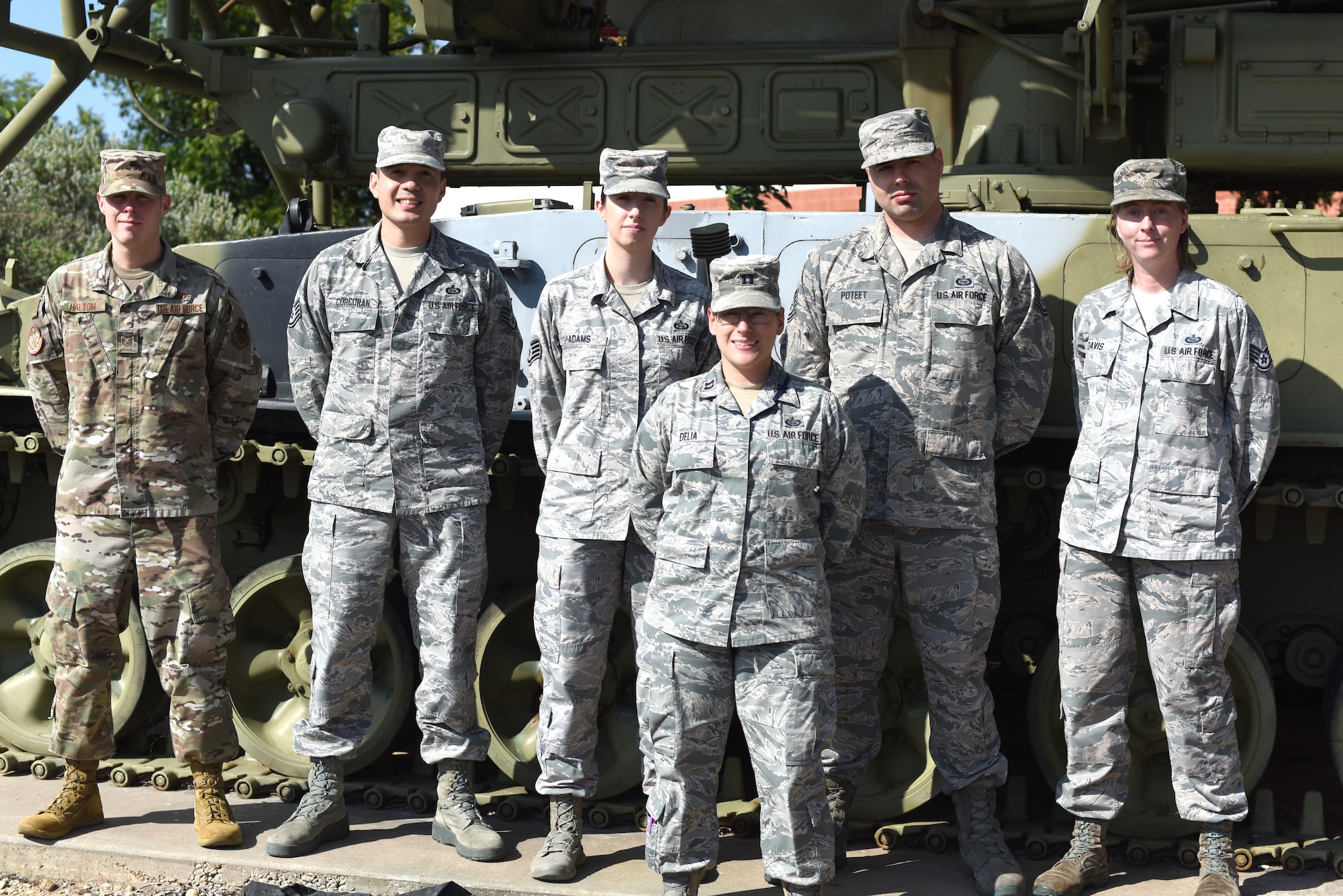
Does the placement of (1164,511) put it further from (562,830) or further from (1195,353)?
(562,830)

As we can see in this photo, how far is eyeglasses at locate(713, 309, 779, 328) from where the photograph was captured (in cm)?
437

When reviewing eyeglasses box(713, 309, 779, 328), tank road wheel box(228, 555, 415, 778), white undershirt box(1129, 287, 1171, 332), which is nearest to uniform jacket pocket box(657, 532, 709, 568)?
eyeglasses box(713, 309, 779, 328)

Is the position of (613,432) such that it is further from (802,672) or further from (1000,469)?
(1000,469)

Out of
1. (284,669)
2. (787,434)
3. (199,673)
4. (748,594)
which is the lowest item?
(284,669)

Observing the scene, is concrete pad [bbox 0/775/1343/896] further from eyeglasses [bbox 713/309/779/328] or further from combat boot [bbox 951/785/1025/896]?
eyeglasses [bbox 713/309/779/328]

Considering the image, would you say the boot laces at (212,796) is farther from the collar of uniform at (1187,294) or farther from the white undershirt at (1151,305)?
the collar of uniform at (1187,294)

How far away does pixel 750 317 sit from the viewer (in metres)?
4.37

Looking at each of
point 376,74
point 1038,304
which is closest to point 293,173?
point 376,74

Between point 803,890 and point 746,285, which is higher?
point 746,285

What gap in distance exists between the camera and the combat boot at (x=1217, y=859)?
4785 mm

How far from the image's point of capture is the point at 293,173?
837 cm

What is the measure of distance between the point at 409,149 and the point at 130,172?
0.97m

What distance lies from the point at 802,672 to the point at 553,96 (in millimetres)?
4477

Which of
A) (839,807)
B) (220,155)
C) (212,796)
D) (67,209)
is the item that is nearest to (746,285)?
(839,807)
